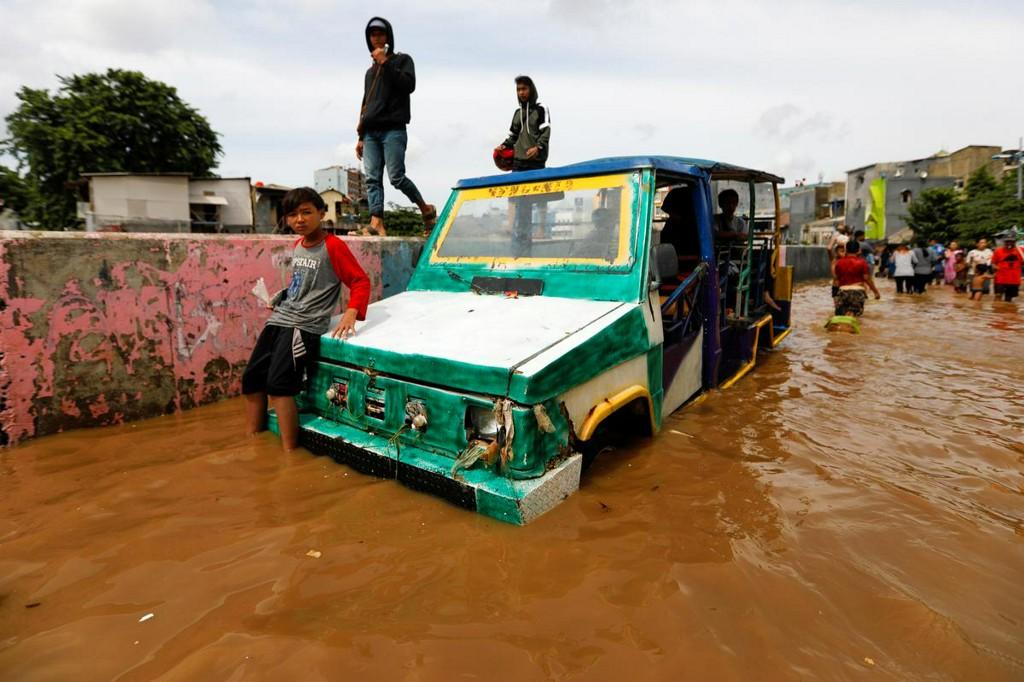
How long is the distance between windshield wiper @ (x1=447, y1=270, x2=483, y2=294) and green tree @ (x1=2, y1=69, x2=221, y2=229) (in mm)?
29665

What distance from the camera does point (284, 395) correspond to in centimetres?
308

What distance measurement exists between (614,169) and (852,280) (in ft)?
21.8

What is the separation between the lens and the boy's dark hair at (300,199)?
3295mm

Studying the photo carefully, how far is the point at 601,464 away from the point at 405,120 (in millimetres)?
3625

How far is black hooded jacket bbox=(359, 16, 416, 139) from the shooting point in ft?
16.4

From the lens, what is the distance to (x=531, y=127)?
212 inches

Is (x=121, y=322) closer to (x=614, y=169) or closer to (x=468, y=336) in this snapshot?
(x=468, y=336)

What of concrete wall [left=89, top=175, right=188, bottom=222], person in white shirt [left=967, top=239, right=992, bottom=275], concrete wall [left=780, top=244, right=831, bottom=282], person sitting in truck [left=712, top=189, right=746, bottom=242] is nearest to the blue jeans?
person sitting in truck [left=712, top=189, right=746, bottom=242]

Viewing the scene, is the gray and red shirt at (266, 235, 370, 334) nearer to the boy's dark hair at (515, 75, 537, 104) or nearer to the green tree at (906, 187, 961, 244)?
the boy's dark hair at (515, 75, 537, 104)

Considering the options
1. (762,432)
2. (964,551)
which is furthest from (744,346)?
(964,551)

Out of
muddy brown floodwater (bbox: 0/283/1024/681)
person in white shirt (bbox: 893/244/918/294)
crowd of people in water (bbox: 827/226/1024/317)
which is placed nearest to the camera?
muddy brown floodwater (bbox: 0/283/1024/681)

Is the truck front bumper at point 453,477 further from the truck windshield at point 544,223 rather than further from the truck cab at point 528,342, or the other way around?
the truck windshield at point 544,223

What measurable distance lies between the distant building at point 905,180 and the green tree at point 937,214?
8.18 meters

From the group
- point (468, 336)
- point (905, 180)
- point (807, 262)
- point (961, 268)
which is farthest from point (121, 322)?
point (905, 180)
